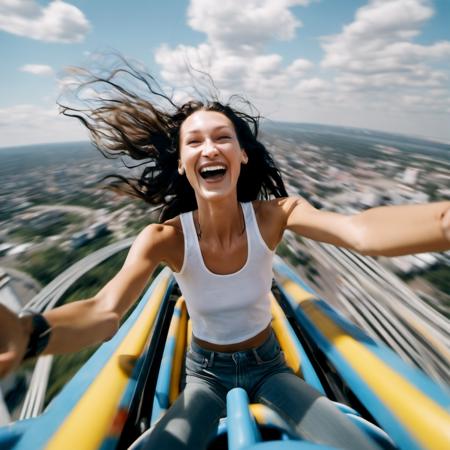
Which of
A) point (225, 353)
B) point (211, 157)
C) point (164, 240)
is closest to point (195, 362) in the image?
point (225, 353)

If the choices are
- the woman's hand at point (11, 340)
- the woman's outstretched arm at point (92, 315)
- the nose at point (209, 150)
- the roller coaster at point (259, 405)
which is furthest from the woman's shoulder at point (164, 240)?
the woman's hand at point (11, 340)

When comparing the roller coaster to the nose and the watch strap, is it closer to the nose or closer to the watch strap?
the watch strap

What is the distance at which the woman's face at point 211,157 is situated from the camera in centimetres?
144

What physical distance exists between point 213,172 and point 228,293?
0.56m

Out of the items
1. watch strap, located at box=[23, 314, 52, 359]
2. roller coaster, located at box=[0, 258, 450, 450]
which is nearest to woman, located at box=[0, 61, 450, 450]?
watch strap, located at box=[23, 314, 52, 359]

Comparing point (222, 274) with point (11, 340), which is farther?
point (222, 274)

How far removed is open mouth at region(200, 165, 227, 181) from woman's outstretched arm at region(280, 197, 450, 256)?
0.41m

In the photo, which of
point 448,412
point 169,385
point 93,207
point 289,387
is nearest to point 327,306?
point 289,387

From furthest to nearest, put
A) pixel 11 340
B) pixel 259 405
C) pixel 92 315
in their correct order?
pixel 259 405
pixel 92 315
pixel 11 340

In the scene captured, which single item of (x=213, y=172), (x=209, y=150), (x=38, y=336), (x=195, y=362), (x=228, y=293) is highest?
(x=209, y=150)

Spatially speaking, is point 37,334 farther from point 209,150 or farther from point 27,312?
point 209,150

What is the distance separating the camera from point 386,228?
3.41 feet

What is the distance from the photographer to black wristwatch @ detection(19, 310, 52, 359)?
771 mm

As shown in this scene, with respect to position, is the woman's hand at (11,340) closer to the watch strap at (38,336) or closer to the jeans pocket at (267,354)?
the watch strap at (38,336)
